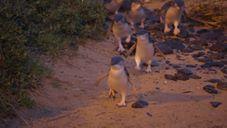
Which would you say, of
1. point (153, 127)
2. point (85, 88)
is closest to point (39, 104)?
point (85, 88)

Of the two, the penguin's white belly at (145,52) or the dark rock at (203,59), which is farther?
the dark rock at (203,59)

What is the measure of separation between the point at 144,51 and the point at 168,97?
4.40ft

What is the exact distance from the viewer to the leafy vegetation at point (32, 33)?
657 cm

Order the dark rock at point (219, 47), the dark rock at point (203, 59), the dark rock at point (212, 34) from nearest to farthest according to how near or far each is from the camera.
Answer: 1. the dark rock at point (203, 59)
2. the dark rock at point (219, 47)
3. the dark rock at point (212, 34)

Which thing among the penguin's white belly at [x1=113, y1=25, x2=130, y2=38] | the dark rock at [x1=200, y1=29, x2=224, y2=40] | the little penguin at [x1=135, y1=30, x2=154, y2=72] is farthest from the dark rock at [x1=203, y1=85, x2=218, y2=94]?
the dark rock at [x1=200, y1=29, x2=224, y2=40]

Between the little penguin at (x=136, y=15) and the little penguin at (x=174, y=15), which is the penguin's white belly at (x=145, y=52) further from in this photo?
the little penguin at (x=136, y=15)

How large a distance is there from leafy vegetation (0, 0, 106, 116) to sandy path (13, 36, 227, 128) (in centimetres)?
28

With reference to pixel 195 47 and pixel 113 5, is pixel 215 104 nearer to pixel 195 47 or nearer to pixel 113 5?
pixel 195 47

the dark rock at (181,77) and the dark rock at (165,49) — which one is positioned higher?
the dark rock at (165,49)

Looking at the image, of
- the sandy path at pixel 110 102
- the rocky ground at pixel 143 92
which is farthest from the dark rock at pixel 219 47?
the sandy path at pixel 110 102

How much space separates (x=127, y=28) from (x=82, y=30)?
0.87m

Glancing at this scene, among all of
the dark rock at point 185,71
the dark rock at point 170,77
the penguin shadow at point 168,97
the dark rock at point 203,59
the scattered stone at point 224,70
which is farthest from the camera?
the dark rock at point 203,59

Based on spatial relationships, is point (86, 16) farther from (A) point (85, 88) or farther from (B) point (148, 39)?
(A) point (85, 88)

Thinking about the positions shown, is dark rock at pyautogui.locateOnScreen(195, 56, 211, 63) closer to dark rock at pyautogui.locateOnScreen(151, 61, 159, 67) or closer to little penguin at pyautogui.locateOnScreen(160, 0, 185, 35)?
dark rock at pyautogui.locateOnScreen(151, 61, 159, 67)
